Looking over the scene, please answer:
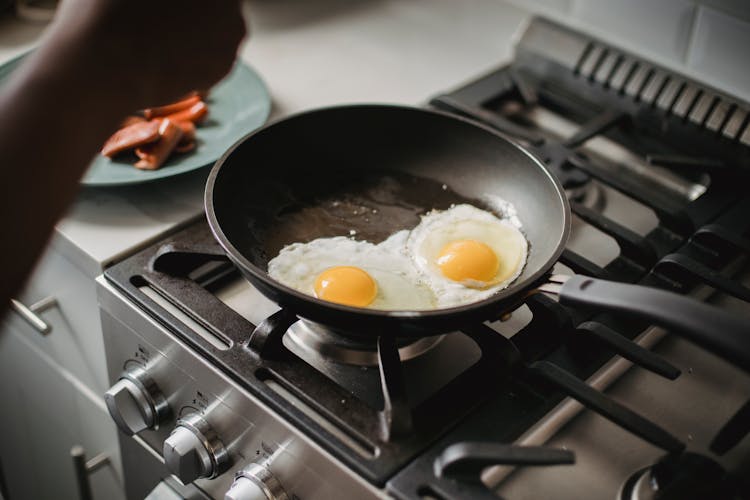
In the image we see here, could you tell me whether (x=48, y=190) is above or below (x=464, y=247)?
above

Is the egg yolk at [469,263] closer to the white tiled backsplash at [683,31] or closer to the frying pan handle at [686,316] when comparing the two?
the frying pan handle at [686,316]

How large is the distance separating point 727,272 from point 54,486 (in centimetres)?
104

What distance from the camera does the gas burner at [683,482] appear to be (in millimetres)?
734

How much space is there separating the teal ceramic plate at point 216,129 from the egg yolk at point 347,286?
0.92 feet

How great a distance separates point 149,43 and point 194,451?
41cm

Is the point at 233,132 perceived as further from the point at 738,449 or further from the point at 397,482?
the point at 738,449

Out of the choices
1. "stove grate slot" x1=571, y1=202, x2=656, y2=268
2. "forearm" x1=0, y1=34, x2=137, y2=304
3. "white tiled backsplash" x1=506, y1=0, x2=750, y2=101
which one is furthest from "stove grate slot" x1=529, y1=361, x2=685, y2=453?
"white tiled backsplash" x1=506, y1=0, x2=750, y2=101

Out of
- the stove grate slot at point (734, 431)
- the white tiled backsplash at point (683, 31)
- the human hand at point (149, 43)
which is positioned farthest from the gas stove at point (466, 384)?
the human hand at point (149, 43)

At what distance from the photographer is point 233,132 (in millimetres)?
1117

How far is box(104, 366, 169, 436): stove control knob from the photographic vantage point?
899 millimetres

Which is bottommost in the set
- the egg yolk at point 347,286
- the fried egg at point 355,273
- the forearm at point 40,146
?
the fried egg at point 355,273

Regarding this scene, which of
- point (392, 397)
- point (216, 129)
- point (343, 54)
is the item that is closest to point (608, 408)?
point (392, 397)

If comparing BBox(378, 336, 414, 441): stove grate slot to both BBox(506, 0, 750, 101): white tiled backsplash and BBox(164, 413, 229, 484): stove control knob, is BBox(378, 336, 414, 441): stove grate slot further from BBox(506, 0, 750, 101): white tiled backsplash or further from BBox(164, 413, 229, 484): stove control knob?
BBox(506, 0, 750, 101): white tiled backsplash

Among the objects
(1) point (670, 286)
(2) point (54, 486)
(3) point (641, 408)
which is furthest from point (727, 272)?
(2) point (54, 486)
